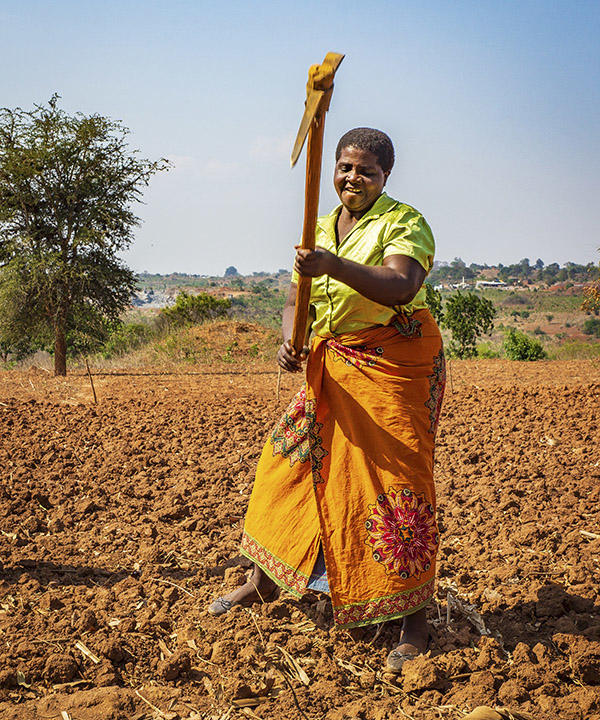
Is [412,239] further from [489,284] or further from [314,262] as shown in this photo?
[489,284]

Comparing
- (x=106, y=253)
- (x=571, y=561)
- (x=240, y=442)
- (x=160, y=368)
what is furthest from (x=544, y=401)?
(x=106, y=253)

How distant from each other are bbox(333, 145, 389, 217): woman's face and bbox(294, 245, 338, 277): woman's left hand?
0.45 meters

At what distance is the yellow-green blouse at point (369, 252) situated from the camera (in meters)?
2.29

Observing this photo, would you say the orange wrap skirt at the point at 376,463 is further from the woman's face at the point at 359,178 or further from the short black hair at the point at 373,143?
the short black hair at the point at 373,143

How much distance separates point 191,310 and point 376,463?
1872cm

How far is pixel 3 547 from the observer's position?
361 centimetres

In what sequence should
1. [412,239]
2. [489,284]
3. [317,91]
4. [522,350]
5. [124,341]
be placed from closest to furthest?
[317,91] < [412,239] < [522,350] < [124,341] < [489,284]

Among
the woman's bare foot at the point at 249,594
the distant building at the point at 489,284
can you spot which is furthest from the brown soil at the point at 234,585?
the distant building at the point at 489,284

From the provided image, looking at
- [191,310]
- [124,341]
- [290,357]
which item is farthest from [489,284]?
[290,357]

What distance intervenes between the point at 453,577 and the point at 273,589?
889 millimetres

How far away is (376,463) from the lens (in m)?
2.44

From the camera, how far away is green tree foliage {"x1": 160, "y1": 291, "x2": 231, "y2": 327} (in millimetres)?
20406

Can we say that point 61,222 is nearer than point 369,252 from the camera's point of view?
No

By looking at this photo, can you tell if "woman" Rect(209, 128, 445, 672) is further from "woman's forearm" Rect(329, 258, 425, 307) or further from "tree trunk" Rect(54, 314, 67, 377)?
"tree trunk" Rect(54, 314, 67, 377)
